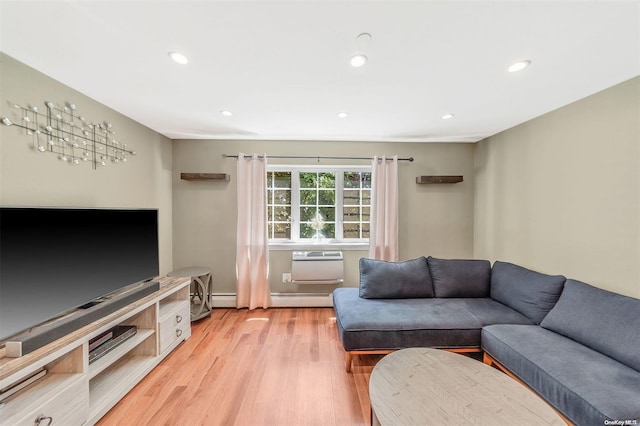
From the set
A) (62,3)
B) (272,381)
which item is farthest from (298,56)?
(272,381)

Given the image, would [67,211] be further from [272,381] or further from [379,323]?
[379,323]

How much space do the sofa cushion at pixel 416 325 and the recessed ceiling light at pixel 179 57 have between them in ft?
7.38

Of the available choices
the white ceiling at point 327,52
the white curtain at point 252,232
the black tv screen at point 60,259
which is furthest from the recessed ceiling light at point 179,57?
the white curtain at point 252,232

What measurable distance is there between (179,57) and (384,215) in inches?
107

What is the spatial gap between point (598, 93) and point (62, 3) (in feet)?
11.5

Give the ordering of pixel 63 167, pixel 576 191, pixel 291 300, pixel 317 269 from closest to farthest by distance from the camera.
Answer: pixel 63 167 < pixel 576 191 < pixel 317 269 < pixel 291 300

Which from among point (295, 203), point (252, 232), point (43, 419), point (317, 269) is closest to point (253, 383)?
point (43, 419)

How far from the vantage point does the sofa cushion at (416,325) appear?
202 cm

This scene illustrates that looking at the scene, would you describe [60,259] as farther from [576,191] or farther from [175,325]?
[576,191]

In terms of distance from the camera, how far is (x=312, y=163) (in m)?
3.43

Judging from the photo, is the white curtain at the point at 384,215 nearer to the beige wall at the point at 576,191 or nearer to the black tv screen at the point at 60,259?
the beige wall at the point at 576,191

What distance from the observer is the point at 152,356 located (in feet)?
6.97

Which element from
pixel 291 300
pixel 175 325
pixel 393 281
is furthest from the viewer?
pixel 291 300

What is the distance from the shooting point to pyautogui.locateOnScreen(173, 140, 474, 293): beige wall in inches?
132
